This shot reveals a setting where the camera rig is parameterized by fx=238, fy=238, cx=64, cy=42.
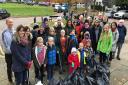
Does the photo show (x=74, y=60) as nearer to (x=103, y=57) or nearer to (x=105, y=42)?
(x=105, y=42)

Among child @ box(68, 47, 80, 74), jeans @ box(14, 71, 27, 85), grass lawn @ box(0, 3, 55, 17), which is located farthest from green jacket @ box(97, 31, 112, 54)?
grass lawn @ box(0, 3, 55, 17)

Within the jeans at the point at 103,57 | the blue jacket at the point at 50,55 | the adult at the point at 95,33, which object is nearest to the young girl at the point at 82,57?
the blue jacket at the point at 50,55

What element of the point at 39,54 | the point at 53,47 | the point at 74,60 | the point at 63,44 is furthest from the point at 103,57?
the point at 39,54

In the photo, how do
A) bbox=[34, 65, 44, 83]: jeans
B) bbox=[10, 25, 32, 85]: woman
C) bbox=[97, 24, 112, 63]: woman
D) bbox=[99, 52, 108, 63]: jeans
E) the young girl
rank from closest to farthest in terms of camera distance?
bbox=[10, 25, 32, 85]: woman → bbox=[34, 65, 44, 83]: jeans → the young girl → bbox=[97, 24, 112, 63]: woman → bbox=[99, 52, 108, 63]: jeans

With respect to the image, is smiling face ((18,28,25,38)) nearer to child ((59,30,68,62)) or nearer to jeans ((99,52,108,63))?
child ((59,30,68,62))

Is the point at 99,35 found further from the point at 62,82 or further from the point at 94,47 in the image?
the point at 62,82

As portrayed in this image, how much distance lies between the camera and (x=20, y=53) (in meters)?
5.87

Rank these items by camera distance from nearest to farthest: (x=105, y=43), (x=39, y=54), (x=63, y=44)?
(x=39, y=54) < (x=63, y=44) < (x=105, y=43)

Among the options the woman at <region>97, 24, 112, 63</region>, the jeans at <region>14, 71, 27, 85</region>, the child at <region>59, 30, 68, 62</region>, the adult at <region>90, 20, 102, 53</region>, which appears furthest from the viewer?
the adult at <region>90, 20, 102, 53</region>

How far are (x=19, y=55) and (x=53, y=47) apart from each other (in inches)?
55.8

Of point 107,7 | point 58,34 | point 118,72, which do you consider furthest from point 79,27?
point 107,7

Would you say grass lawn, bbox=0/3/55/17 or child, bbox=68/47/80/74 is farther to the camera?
grass lawn, bbox=0/3/55/17

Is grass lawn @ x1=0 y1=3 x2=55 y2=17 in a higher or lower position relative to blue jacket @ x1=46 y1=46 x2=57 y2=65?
lower

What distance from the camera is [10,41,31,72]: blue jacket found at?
19.0 ft
